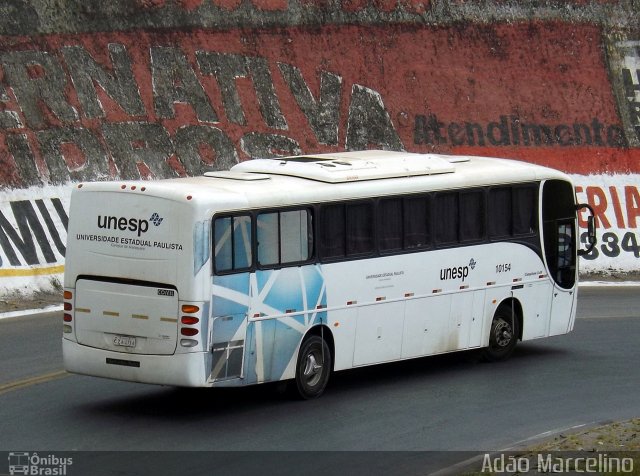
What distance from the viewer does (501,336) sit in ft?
64.5

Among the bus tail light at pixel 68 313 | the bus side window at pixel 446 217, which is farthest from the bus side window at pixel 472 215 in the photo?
the bus tail light at pixel 68 313

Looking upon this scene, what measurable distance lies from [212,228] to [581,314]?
35.2 ft

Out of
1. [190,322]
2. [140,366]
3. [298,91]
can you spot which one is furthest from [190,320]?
[298,91]

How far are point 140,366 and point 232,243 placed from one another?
1.72 metres

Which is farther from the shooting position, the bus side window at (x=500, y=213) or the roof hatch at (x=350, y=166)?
the bus side window at (x=500, y=213)

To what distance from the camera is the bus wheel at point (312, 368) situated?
16.5 metres

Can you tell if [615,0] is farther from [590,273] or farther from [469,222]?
[469,222]

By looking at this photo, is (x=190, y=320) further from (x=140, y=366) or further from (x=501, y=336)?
(x=501, y=336)

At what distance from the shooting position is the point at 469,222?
18.8 meters

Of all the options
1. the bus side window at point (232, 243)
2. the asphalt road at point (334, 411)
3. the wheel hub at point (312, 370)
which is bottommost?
the asphalt road at point (334, 411)

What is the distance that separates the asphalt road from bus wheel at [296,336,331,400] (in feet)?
0.64

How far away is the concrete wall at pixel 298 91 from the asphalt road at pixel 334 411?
6.67 metres

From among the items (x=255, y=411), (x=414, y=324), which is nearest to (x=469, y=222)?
(x=414, y=324)

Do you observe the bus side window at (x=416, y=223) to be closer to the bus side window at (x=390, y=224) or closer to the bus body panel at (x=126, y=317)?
the bus side window at (x=390, y=224)
